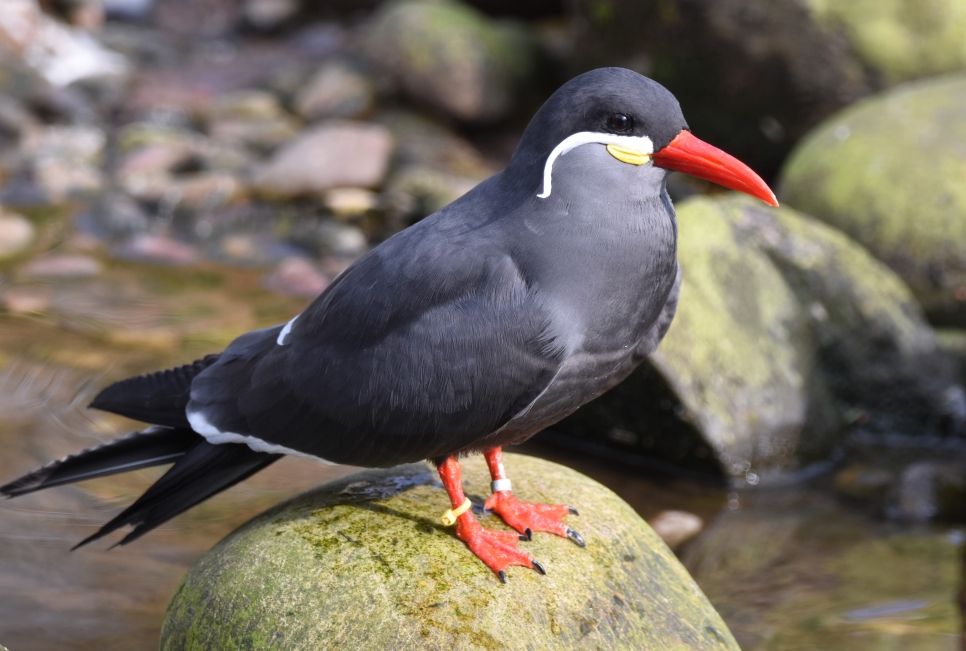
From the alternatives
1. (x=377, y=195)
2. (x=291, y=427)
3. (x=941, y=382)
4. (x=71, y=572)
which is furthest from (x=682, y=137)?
(x=377, y=195)

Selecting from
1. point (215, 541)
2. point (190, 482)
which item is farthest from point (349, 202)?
point (190, 482)

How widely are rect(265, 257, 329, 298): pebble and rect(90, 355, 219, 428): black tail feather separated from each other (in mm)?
4057

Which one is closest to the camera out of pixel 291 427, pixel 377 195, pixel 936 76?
pixel 291 427

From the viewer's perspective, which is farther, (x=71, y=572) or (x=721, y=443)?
(x=721, y=443)

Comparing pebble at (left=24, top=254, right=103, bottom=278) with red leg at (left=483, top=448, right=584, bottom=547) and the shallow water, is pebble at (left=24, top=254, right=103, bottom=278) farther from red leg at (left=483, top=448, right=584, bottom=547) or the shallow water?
red leg at (left=483, top=448, right=584, bottom=547)

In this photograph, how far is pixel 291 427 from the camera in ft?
11.3

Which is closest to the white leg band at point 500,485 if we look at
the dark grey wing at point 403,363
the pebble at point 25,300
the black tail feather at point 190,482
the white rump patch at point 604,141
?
the dark grey wing at point 403,363

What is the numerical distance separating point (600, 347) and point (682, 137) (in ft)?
2.27

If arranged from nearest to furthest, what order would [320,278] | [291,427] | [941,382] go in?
[291,427], [941,382], [320,278]

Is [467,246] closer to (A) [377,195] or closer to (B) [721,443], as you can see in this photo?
(B) [721,443]

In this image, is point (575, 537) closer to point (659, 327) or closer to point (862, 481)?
point (659, 327)

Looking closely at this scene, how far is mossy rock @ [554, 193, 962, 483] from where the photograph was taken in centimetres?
571

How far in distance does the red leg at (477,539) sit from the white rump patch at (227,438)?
423 mm

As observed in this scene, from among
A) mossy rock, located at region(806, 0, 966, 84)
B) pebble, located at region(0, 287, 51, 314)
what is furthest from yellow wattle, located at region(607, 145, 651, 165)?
mossy rock, located at region(806, 0, 966, 84)
